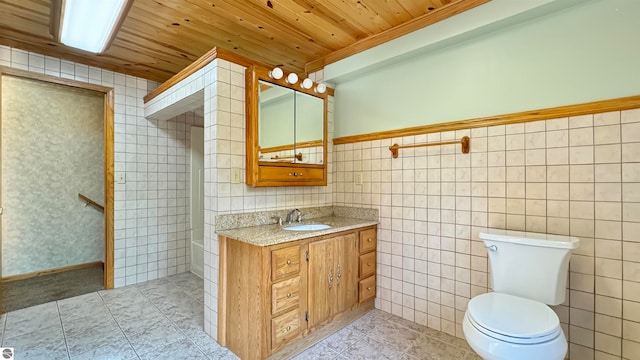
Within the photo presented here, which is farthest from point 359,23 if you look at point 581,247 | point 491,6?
point 581,247

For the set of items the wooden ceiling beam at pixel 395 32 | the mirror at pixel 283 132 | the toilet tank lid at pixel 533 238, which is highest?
the wooden ceiling beam at pixel 395 32

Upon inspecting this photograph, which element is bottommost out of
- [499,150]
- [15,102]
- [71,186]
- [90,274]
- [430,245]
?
[90,274]

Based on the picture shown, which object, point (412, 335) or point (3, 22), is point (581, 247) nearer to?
point (412, 335)

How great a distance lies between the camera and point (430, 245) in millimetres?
2197

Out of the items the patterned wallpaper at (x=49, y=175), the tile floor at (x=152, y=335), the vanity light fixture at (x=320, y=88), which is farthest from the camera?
the patterned wallpaper at (x=49, y=175)

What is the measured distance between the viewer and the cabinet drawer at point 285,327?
172 cm

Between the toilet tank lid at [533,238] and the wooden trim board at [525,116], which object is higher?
the wooden trim board at [525,116]

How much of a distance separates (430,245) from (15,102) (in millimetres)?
4605

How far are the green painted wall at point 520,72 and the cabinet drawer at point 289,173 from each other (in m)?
0.65

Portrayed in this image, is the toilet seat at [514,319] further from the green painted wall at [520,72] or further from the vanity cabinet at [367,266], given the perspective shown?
the green painted wall at [520,72]

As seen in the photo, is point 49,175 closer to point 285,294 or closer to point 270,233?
point 270,233

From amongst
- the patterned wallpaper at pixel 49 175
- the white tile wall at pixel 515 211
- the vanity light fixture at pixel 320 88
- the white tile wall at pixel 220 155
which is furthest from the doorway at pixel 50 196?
the white tile wall at pixel 515 211

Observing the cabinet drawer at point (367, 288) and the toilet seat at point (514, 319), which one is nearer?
the toilet seat at point (514, 319)

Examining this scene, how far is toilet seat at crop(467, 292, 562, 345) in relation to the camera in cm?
121
